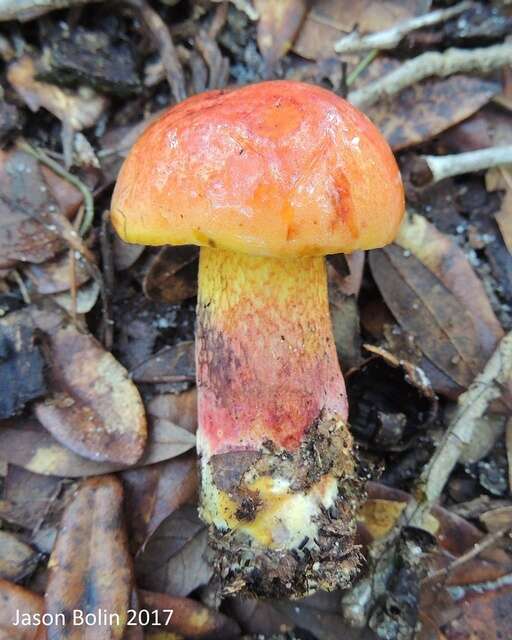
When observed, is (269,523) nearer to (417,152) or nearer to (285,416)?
(285,416)

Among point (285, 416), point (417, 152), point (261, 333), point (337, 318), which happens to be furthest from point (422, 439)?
point (417, 152)

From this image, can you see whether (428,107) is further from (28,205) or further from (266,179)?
(28,205)

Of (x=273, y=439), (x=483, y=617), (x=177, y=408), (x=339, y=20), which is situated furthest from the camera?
(x=339, y=20)

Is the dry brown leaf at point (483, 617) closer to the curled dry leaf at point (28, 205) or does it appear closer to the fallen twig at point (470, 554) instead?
the fallen twig at point (470, 554)

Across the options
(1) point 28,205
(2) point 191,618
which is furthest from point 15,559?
(1) point 28,205

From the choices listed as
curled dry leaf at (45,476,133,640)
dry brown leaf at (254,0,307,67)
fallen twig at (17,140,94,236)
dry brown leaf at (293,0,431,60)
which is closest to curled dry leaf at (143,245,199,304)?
fallen twig at (17,140,94,236)

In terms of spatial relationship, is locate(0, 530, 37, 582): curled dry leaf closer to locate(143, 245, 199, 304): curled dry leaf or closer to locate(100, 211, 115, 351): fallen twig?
locate(100, 211, 115, 351): fallen twig
